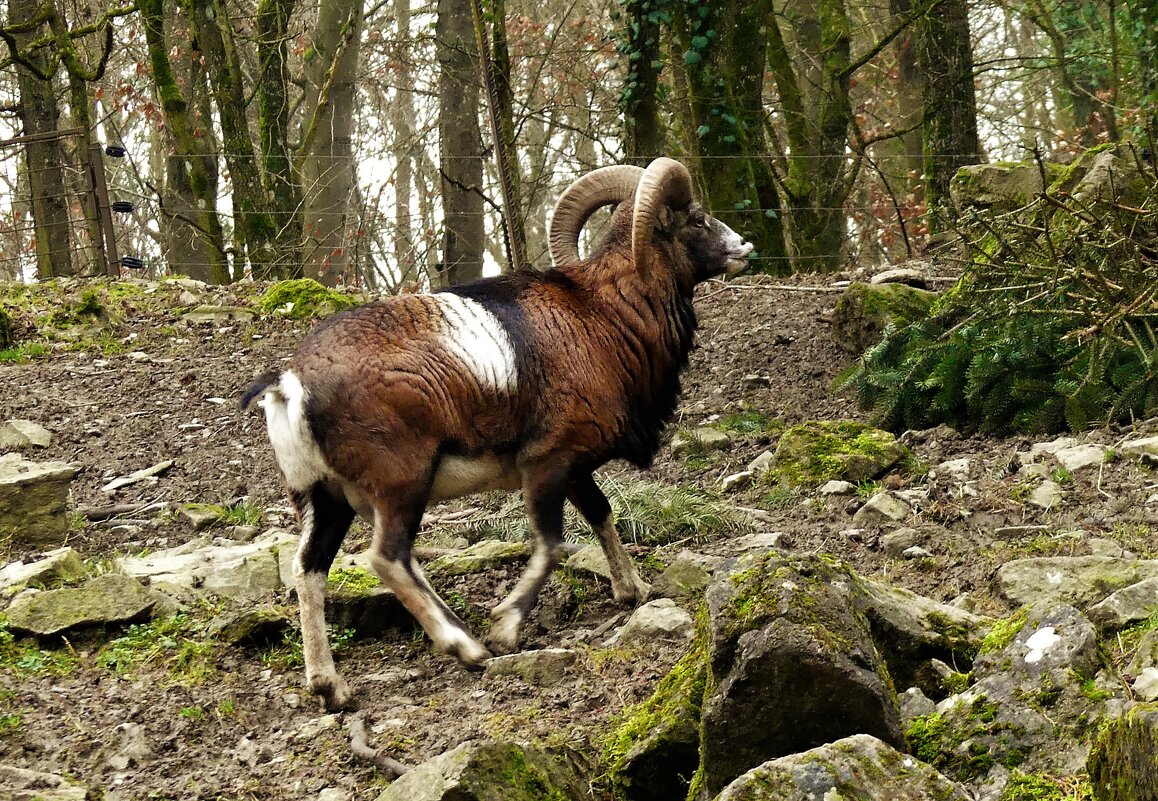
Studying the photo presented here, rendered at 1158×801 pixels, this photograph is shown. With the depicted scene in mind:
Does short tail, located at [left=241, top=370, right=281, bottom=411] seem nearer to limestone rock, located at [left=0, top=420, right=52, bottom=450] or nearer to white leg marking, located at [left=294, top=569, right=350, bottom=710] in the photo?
white leg marking, located at [left=294, top=569, right=350, bottom=710]

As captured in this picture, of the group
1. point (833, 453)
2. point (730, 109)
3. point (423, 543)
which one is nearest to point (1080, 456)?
point (833, 453)

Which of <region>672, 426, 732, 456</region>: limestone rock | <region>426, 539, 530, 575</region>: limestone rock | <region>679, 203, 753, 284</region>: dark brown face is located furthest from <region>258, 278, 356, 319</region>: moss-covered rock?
<region>426, 539, 530, 575</region>: limestone rock

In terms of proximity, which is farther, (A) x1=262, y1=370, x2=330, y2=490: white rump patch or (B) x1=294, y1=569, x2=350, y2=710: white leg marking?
(A) x1=262, y1=370, x2=330, y2=490: white rump patch

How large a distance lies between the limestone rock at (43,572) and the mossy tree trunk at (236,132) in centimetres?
1026

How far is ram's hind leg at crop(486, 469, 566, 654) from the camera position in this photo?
599 cm

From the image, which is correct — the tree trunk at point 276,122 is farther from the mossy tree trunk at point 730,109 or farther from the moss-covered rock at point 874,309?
the moss-covered rock at point 874,309

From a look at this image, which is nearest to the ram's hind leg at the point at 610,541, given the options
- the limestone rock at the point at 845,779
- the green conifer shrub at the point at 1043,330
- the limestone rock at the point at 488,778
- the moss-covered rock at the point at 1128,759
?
the limestone rock at the point at 488,778

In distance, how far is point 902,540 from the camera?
664 centimetres

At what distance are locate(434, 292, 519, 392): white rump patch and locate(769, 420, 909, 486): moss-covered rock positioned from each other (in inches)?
101

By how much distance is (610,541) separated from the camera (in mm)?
6535

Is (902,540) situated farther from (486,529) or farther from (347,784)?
(347,784)

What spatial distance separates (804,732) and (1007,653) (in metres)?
0.81

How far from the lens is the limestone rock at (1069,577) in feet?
17.0

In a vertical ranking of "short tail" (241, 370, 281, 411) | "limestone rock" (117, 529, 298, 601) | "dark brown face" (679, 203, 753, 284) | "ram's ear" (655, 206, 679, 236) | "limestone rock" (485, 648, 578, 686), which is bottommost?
"limestone rock" (485, 648, 578, 686)
